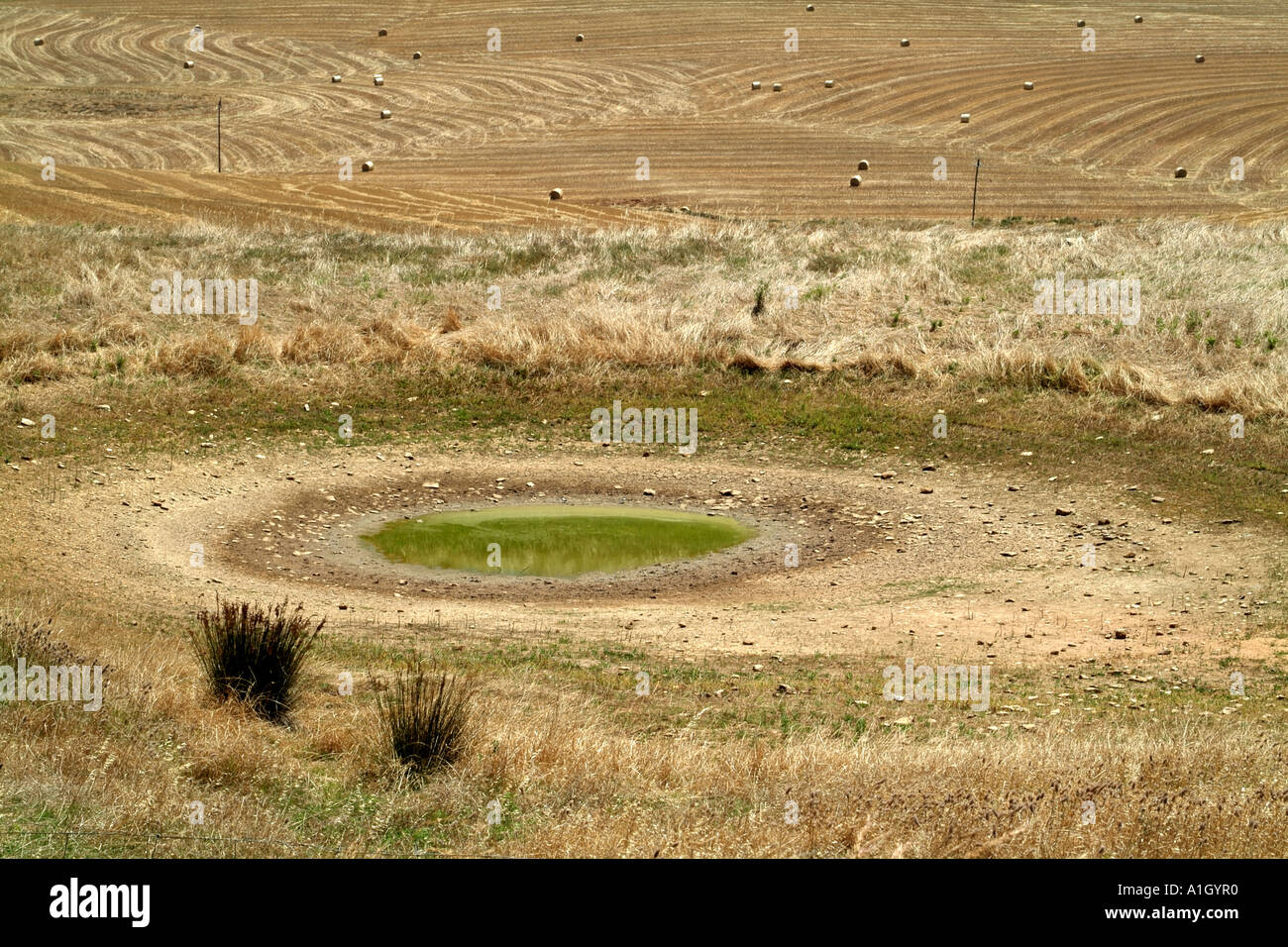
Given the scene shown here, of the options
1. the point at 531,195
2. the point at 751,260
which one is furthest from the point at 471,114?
the point at 751,260

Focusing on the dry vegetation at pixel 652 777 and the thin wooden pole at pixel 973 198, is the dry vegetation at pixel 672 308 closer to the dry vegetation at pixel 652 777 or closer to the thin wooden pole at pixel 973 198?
the thin wooden pole at pixel 973 198

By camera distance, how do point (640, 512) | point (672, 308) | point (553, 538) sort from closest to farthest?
point (553, 538) → point (640, 512) → point (672, 308)

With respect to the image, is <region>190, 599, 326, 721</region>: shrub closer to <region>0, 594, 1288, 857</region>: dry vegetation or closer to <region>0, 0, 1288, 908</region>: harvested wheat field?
<region>0, 0, 1288, 908</region>: harvested wheat field

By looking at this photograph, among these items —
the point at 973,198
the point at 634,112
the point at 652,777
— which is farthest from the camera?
the point at 634,112

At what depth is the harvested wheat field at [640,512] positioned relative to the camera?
7988 millimetres

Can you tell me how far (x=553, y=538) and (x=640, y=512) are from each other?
5.31 ft

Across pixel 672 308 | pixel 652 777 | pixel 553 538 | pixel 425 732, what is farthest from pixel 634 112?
pixel 652 777

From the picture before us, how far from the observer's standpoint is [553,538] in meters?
16.4

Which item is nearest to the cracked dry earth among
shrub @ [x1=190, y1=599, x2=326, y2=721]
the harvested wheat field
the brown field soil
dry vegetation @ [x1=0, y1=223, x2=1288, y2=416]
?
the harvested wheat field

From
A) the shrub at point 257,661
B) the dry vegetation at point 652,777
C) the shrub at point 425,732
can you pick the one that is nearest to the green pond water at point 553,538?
the dry vegetation at point 652,777

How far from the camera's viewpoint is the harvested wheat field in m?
7.99

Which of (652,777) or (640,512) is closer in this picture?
(652,777)

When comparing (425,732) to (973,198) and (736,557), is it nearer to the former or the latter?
(736,557)

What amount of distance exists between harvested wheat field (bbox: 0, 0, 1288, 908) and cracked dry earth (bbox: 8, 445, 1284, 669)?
0.24 ft
